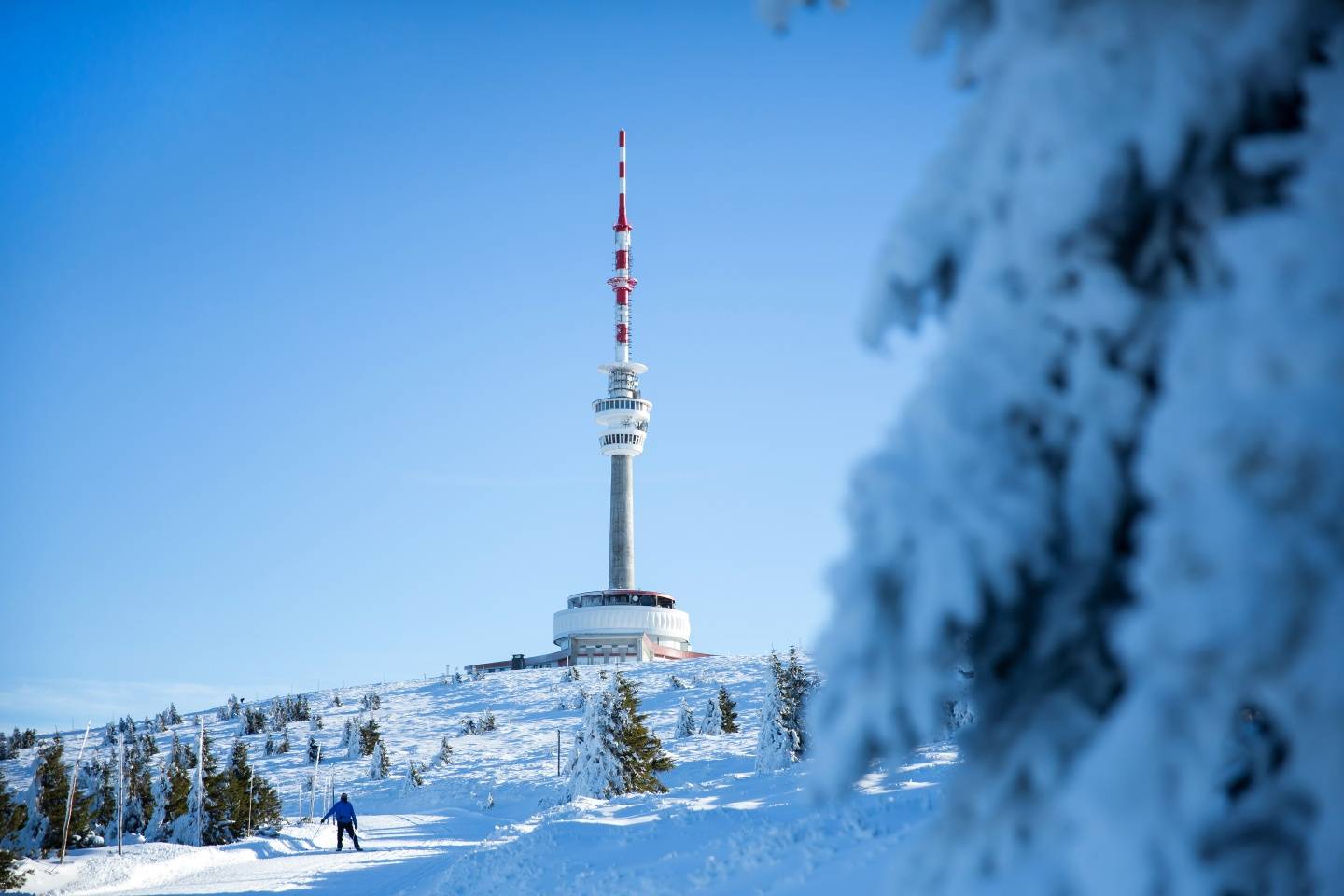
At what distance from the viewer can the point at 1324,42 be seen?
302cm

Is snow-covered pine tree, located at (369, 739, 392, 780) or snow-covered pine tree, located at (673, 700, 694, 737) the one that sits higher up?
snow-covered pine tree, located at (673, 700, 694, 737)

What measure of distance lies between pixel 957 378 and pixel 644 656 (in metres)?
95.5

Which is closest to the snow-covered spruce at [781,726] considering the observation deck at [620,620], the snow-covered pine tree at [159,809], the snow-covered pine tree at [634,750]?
the snow-covered pine tree at [634,750]

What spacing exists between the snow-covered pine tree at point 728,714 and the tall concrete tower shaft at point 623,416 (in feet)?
162

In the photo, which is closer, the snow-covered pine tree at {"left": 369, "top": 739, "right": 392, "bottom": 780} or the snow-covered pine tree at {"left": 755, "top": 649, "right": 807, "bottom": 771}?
the snow-covered pine tree at {"left": 755, "top": 649, "right": 807, "bottom": 771}

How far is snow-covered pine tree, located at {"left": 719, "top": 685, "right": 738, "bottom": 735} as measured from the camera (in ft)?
172

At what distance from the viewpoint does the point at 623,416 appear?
366 feet

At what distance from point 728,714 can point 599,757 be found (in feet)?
80.5

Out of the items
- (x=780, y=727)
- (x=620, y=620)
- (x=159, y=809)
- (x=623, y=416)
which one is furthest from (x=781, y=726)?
(x=623, y=416)

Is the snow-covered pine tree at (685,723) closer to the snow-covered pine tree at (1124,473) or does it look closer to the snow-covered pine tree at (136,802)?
the snow-covered pine tree at (136,802)

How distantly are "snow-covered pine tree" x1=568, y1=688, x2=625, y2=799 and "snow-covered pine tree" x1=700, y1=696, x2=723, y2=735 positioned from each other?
2332 centimetres

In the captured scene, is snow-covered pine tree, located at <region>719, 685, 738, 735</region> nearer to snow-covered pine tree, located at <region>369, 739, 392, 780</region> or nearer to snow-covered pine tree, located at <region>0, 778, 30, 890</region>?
snow-covered pine tree, located at <region>369, 739, 392, 780</region>

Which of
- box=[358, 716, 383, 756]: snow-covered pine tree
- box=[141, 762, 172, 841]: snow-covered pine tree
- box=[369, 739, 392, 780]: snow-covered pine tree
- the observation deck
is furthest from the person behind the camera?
the observation deck

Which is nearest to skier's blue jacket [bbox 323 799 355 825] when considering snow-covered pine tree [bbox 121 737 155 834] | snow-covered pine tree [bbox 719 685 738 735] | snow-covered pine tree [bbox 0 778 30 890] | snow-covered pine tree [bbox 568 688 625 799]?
snow-covered pine tree [bbox 0 778 30 890]
